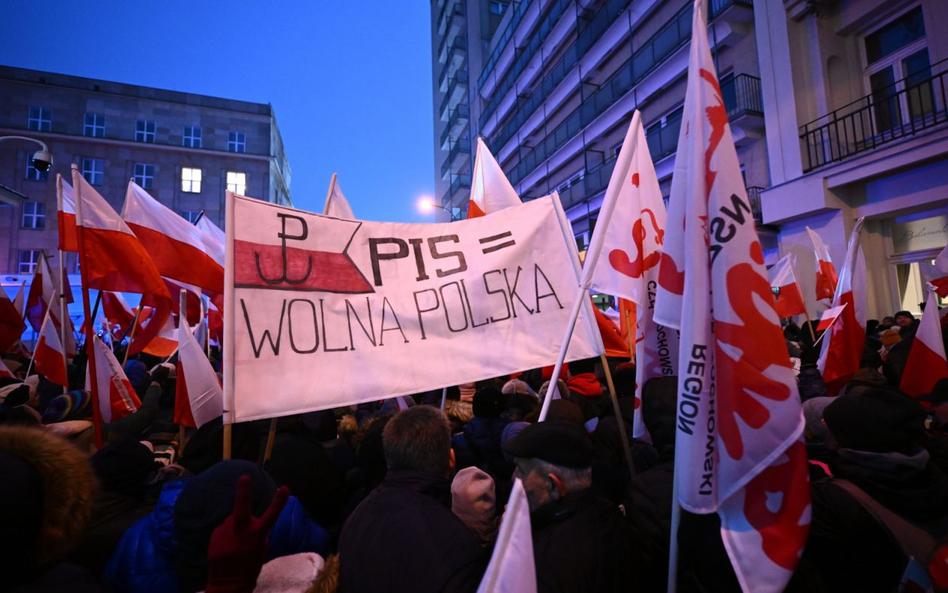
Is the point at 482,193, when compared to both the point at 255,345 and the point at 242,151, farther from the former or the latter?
the point at 242,151

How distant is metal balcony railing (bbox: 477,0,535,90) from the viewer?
30.0 metres

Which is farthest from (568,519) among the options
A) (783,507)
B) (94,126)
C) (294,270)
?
(94,126)

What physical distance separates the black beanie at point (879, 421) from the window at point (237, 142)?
39.4m

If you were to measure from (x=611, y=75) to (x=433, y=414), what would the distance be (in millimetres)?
22426

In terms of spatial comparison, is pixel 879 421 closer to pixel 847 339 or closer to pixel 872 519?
pixel 872 519

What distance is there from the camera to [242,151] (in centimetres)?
3572

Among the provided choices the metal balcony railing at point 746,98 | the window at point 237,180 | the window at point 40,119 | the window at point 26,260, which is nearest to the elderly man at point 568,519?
the metal balcony railing at point 746,98

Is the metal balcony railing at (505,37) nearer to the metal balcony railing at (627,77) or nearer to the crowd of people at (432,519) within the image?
the metal balcony railing at (627,77)

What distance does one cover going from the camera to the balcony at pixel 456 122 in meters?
41.9

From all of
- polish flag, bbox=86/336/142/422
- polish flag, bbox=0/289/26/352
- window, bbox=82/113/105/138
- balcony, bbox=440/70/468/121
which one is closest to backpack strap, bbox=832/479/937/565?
polish flag, bbox=86/336/142/422

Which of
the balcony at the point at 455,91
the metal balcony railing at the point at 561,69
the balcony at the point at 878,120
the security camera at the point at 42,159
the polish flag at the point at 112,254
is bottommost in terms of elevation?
the polish flag at the point at 112,254

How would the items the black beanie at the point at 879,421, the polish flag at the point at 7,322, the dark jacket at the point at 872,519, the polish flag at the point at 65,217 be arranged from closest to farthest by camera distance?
the dark jacket at the point at 872,519 → the black beanie at the point at 879,421 → the polish flag at the point at 65,217 → the polish flag at the point at 7,322

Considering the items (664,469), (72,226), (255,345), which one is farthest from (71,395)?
(664,469)

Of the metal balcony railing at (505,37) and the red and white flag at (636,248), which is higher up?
the metal balcony railing at (505,37)
